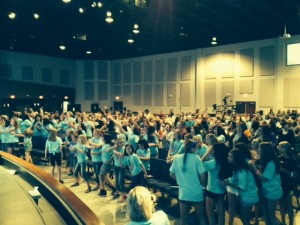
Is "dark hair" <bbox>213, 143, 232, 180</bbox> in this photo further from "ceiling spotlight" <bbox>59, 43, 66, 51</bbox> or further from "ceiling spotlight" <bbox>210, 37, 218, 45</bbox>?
"ceiling spotlight" <bbox>59, 43, 66, 51</bbox>

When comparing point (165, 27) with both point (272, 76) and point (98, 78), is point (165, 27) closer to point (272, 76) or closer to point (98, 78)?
point (272, 76)

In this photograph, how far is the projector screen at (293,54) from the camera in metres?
20.1

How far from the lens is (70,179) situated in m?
9.48

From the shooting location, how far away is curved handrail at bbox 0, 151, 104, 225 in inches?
112

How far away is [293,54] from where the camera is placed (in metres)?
20.4

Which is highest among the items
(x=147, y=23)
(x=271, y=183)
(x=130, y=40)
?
(x=130, y=40)

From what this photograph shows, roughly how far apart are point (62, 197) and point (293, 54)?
68.2 feet

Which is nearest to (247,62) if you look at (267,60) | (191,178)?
(267,60)

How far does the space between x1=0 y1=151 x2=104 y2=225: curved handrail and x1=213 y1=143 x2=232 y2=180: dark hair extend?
248 cm

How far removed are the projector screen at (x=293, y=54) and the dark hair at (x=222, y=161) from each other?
18243 millimetres

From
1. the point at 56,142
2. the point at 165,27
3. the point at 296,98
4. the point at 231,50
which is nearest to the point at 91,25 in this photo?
the point at 165,27

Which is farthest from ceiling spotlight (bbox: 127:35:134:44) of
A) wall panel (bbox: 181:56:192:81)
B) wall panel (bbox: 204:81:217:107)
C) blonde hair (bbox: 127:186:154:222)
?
blonde hair (bbox: 127:186:154:222)

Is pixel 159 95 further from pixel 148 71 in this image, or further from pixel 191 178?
pixel 191 178

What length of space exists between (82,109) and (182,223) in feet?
90.9
